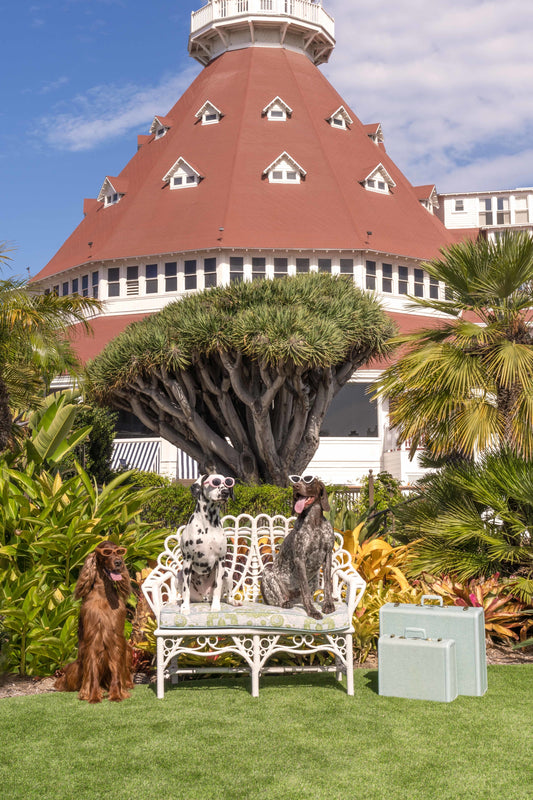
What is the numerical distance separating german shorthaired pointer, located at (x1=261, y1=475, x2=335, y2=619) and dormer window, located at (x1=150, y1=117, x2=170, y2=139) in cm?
3341

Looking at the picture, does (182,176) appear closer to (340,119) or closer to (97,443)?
(340,119)

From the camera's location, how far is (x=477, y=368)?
8.77 meters

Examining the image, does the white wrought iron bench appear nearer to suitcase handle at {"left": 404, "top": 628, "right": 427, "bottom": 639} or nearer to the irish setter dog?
the irish setter dog

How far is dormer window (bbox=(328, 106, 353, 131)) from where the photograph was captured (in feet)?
115

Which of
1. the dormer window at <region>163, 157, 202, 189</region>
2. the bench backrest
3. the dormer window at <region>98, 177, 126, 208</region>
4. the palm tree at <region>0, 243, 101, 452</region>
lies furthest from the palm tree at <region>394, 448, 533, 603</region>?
the dormer window at <region>98, 177, 126, 208</region>

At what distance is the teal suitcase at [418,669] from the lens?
6023 millimetres

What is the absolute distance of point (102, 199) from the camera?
36.3 metres

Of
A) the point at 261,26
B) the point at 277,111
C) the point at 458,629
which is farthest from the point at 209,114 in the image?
the point at 458,629

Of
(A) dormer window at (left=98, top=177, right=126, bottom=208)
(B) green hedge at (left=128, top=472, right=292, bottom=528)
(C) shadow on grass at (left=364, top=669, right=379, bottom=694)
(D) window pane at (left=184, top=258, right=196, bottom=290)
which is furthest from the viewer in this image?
(A) dormer window at (left=98, top=177, right=126, bottom=208)

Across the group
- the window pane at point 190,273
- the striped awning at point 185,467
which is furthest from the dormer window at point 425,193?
the striped awning at point 185,467

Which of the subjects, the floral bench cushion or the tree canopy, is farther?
the tree canopy

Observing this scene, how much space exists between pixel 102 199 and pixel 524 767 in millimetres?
35041

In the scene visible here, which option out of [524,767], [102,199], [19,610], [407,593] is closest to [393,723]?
[524,767]

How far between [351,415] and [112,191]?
612 inches
